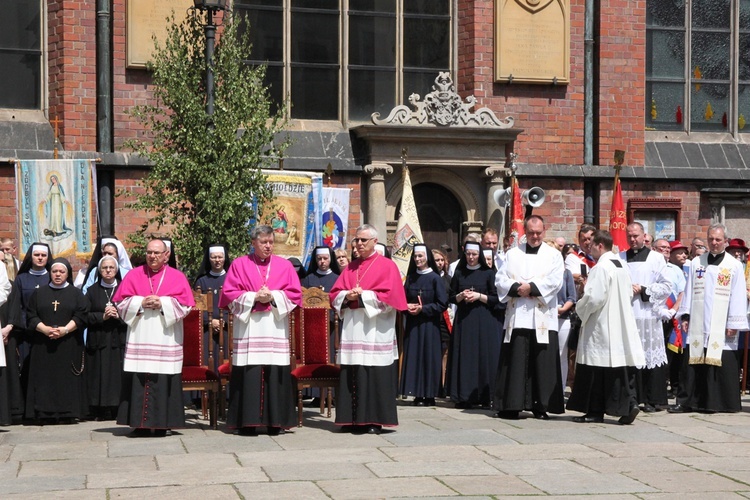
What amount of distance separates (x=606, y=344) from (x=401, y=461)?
10.6ft

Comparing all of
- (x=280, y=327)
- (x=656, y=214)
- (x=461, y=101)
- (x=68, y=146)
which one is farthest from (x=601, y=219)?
(x=280, y=327)

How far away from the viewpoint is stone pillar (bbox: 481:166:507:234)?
20.7m

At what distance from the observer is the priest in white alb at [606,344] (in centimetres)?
1223

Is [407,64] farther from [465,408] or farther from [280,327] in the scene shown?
[280,327]

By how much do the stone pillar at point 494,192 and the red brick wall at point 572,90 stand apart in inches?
16.9

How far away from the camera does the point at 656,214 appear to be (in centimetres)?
2153

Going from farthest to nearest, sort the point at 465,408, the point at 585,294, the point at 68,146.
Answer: the point at 68,146 < the point at 465,408 < the point at 585,294

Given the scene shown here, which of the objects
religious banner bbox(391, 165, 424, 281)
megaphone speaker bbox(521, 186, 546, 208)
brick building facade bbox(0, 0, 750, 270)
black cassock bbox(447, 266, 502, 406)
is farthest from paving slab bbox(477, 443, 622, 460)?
brick building facade bbox(0, 0, 750, 270)

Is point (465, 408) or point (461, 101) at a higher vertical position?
point (461, 101)

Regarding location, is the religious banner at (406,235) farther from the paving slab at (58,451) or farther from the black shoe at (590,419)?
the paving slab at (58,451)

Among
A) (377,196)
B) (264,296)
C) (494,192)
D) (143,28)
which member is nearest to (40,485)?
(264,296)

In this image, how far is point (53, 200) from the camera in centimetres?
1775

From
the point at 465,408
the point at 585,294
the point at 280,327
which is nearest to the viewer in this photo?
the point at 280,327

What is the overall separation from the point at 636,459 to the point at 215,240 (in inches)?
253
